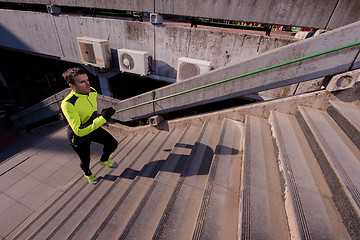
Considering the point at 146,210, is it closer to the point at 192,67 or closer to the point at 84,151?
the point at 84,151

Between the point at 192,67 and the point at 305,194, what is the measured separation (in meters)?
4.12

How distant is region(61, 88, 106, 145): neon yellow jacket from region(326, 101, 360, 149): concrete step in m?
3.83

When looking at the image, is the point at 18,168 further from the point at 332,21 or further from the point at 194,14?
the point at 332,21

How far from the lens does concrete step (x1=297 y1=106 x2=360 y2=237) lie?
1.46 metres

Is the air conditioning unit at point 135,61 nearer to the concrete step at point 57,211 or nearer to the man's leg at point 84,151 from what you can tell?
the man's leg at point 84,151

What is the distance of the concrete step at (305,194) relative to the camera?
1415 mm

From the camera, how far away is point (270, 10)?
13.5 feet

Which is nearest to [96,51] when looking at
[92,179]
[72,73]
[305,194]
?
[72,73]

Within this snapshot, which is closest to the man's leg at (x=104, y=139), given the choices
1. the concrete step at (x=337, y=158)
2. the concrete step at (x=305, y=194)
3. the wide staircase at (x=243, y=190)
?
the wide staircase at (x=243, y=190)

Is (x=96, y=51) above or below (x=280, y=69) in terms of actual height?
below

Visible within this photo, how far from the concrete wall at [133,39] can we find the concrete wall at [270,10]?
0.45 m

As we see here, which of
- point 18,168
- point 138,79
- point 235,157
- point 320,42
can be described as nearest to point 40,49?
point 138,79

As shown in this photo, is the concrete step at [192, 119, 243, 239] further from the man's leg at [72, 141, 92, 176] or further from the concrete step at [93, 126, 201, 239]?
the man's leg at [72, 141, 92, 176]

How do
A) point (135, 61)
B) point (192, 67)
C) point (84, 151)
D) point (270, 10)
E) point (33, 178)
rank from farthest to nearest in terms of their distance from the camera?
point (135, 61)
point (192, 67)
point (33, 178)
point (270, 10)
point (84, 151)
